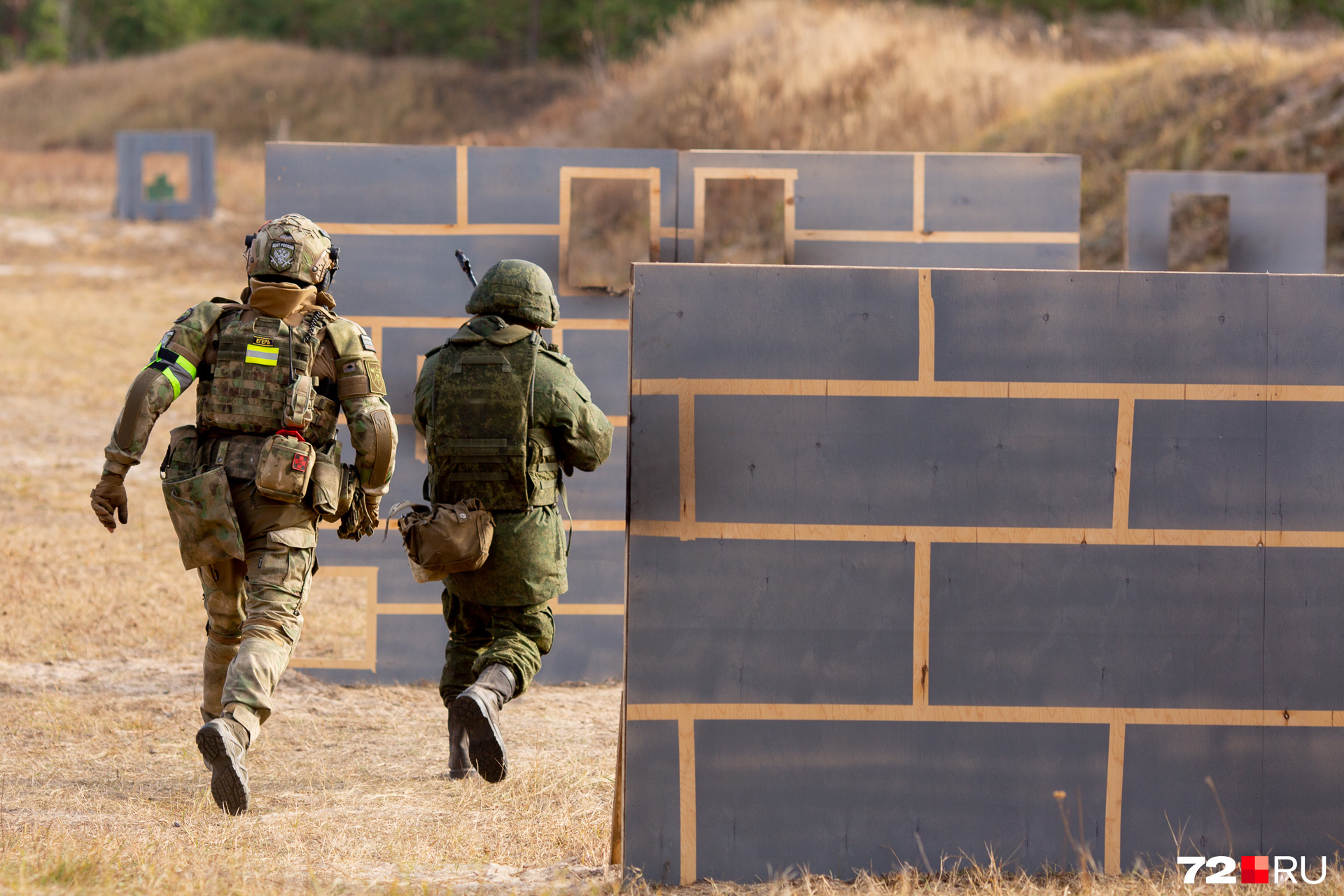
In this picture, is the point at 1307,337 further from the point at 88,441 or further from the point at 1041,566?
the point at 88,441

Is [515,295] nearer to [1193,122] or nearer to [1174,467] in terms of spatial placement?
[1174,467]

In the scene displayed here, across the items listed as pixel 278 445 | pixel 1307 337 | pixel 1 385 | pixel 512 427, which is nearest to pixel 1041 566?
pixel 1307 337

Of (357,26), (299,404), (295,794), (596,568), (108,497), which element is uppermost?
(357,26)

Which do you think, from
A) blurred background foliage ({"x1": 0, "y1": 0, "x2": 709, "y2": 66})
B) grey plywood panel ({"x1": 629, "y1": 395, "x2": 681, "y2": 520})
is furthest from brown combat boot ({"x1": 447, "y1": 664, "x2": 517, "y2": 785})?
blurred background foliage ({"x1": 0, "y1": 0, "x2": 709, "y2": 66})

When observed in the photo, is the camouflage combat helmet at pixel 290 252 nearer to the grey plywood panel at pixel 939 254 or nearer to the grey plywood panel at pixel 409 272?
the grey plywood panel at pixel 409 272

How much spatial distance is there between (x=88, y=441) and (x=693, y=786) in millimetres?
10494

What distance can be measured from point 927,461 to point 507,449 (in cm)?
153

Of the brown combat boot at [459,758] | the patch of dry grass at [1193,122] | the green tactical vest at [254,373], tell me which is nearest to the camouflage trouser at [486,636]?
the brown combat boot at [459,758]

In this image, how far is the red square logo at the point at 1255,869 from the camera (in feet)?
14.1

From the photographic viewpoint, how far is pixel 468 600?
5043 millimetres

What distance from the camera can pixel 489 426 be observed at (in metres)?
4.88

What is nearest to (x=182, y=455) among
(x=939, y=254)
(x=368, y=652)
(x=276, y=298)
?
(x=276, y=298)

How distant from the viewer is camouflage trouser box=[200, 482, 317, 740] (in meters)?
4.77

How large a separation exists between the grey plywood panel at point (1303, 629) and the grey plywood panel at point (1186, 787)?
19cm
